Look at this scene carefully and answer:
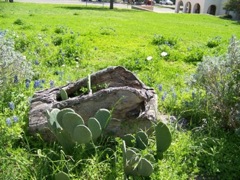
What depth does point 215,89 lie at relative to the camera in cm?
425

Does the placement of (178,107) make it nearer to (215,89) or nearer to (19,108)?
(215,89)

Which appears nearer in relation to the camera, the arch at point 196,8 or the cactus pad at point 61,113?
the cactus pad at point 61,113

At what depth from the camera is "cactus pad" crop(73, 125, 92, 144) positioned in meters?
2.95

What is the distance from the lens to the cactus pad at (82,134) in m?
2.95

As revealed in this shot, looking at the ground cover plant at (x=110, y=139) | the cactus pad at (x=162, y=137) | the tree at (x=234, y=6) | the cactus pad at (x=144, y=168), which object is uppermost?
the cactus pad at (x=162, y=137)

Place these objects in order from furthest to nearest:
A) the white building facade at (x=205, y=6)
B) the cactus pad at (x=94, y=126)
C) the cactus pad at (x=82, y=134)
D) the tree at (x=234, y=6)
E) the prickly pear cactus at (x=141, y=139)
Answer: the white building facade at (x=205, y=6), the tree at (x=234, y=6), the prickly pear cactus at (x=141, y=139), the cactus pad at (x=94, y=126), the cactus pad at (x=82, y=134)

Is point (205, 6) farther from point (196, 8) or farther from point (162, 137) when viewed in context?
point (162, 137)

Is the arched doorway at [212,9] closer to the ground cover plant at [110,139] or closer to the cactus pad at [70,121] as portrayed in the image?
the ground cover plant at [110,139]

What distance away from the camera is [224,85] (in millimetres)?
4102

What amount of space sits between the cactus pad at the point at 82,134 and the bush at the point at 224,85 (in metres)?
1.63

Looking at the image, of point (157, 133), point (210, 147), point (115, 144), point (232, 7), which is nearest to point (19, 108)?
point (115, 144)

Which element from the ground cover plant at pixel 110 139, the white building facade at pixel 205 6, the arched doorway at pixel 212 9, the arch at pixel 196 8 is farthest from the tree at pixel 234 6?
the ground cover plant at pixel 110 139

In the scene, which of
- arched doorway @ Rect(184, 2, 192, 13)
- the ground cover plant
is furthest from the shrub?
arched doorway @ Rect(184, 2, 192, 13)

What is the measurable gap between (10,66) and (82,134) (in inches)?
78.8
